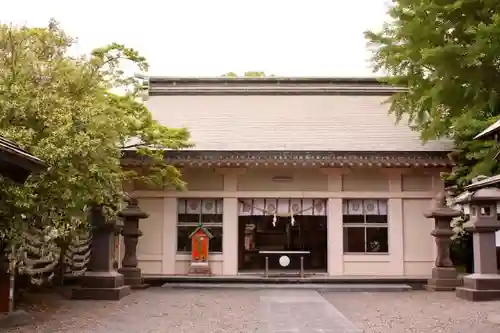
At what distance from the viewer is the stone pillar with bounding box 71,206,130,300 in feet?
41.8

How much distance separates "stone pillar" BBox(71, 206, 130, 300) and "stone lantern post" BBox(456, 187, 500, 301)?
8.34 m

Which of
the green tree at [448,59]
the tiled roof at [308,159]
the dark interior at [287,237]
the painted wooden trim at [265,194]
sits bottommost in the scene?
the dark interior at [287,237]

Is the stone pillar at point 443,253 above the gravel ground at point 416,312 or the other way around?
above

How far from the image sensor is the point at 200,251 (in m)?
17.0

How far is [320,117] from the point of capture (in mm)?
20234

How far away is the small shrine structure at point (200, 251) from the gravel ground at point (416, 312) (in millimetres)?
4352

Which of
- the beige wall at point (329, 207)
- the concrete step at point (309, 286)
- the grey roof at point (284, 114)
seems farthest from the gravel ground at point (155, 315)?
the grey roof at point (284, 114)

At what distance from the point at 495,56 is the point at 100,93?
7909 mm

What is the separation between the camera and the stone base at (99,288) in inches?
501

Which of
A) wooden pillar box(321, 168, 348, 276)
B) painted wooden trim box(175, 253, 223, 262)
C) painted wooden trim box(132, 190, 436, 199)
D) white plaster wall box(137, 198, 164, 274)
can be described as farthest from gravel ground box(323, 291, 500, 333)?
white plaster wall box(137, 198, 164, 274)

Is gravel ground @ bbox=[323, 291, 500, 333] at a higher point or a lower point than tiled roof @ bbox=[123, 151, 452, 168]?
lower

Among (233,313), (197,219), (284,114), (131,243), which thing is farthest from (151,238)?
(233,313)

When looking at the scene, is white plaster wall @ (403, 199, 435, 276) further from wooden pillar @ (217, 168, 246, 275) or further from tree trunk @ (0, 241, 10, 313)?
tree trunk @ (0, 241, 10, 313)

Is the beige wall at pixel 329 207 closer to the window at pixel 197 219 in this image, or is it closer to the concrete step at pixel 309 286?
the window at pixel 197 219
